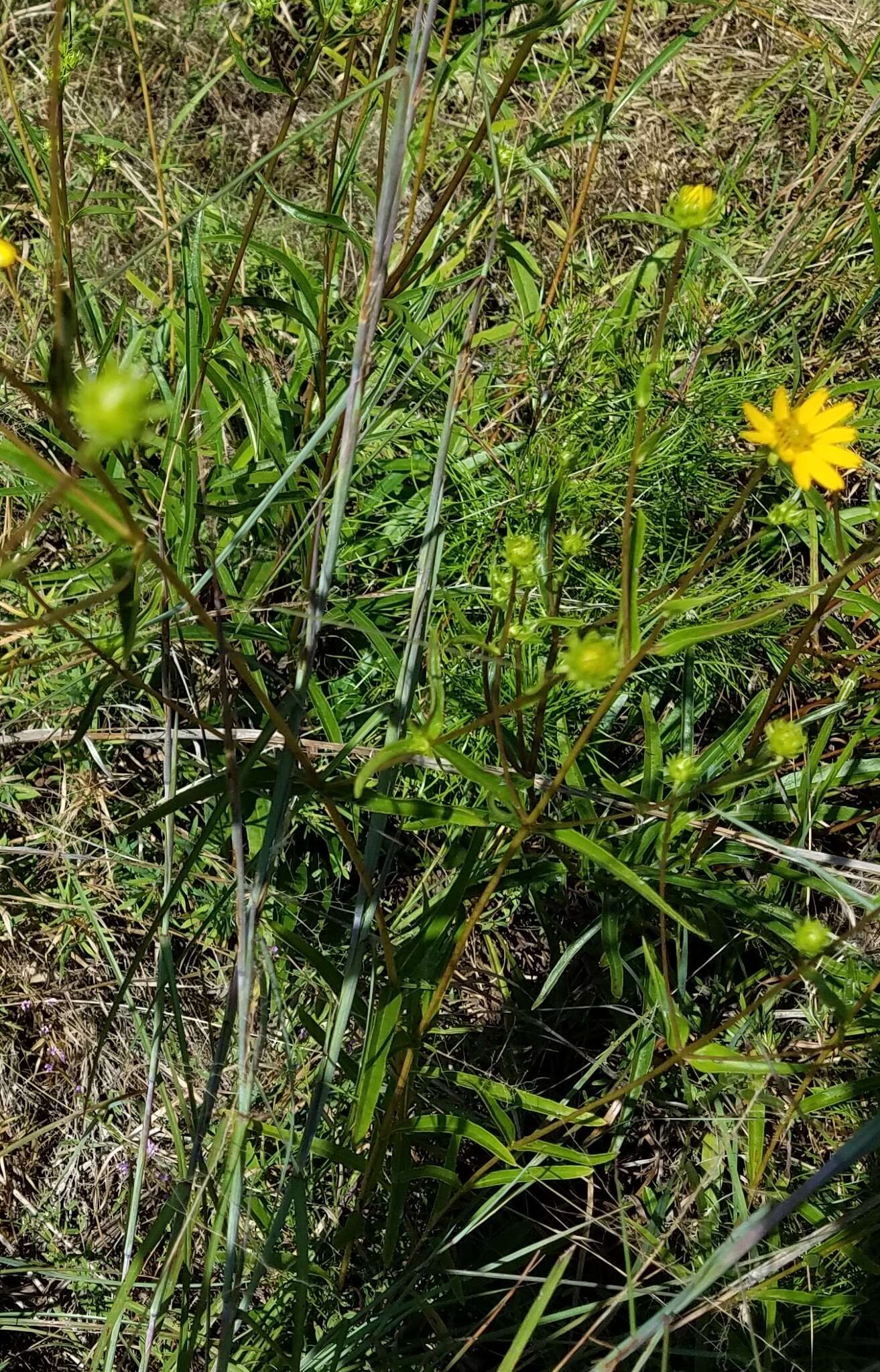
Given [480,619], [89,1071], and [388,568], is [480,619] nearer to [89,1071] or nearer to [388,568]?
[388,568]

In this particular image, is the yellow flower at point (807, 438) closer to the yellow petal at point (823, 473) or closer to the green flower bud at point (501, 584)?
the yellow petal at point (823, 473)

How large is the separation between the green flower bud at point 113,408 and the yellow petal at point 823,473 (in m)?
0.58

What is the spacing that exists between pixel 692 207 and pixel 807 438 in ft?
0.69

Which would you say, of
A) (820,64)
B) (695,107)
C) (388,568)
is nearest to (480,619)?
(388,568)

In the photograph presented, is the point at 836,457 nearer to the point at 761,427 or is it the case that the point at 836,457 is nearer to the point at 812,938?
the point at 761,427

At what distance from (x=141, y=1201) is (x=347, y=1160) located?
450mm

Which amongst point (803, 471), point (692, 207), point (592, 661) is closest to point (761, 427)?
point (803, 471)

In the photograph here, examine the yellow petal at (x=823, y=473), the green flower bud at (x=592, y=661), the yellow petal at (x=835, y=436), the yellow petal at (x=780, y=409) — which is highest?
the yellow petal at (x=780, y=409)

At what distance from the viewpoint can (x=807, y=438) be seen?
857 mm

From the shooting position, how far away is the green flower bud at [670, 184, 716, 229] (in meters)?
0.79

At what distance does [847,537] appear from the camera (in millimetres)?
1410

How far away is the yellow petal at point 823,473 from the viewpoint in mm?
829

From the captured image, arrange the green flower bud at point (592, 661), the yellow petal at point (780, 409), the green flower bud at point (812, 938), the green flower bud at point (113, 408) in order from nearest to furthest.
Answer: the green flower bud at point (113, 408) < the green flower bud at point (592, 661) < the green flower bud at point (812, 938) < the yellow petal at point (780, 409)

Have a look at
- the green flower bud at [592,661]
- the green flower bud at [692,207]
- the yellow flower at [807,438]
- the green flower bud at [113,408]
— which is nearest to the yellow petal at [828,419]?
the yellow flower at [807,438]
